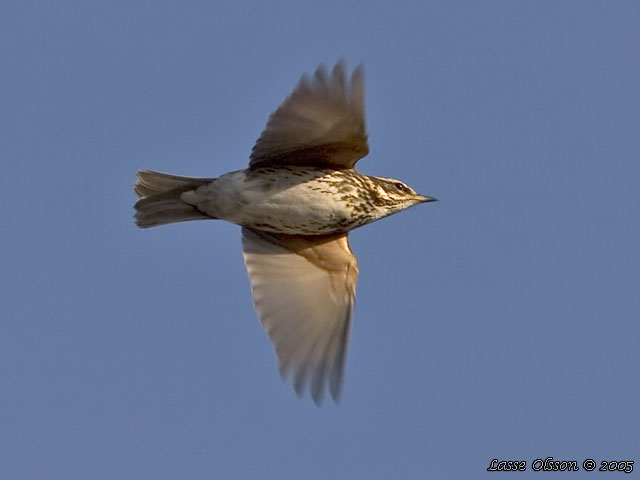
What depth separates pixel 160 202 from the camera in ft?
37.7

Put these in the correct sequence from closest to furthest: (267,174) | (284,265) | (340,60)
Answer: (340,60)
(267,174)
(284,265)

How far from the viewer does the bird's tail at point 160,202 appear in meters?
11.5

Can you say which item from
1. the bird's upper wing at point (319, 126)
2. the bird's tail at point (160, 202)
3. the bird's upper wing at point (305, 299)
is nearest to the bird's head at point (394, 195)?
the bird's upper wing at point (319, 126)

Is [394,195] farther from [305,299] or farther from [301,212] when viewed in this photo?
[305,299]

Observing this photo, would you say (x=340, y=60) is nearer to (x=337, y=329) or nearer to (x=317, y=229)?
(x=317, y=229)

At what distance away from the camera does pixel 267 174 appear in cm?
1097

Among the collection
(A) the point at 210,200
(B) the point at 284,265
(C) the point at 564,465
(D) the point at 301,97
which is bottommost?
(C) the point at 564,465

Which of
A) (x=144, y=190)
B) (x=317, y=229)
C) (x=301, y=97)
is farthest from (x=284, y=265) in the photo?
(x=301, y=97)

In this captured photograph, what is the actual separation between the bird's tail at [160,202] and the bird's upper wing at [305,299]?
80cm

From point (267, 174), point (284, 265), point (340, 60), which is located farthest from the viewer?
point (284, 265)

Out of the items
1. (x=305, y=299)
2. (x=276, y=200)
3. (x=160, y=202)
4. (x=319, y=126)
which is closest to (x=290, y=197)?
(x=276, y=200)

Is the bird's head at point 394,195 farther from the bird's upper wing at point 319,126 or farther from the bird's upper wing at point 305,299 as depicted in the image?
the bird's upper wing at point 305,299

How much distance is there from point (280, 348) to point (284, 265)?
117cm

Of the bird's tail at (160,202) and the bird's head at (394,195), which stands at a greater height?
the bird's tail at (160,202)
